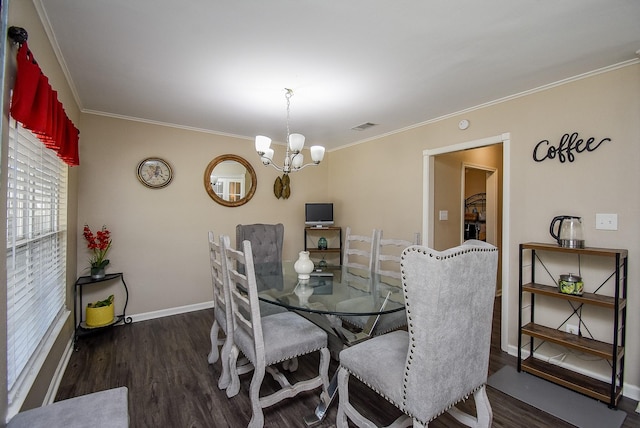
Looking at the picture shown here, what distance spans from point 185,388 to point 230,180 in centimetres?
267

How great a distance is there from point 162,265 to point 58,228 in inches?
55.0

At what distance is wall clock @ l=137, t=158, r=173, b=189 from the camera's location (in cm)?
355

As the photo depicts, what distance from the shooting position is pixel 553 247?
2283 millimetres

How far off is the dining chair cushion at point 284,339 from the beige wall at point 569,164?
200cm

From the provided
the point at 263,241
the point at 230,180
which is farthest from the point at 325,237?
the point at 230,180

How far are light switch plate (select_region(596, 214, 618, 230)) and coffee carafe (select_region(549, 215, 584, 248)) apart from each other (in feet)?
0.36

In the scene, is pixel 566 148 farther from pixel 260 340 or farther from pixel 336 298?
pixel 260 340

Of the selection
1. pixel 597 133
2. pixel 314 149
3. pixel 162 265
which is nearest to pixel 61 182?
pixel 162 265

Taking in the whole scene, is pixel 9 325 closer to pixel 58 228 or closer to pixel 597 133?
pixel 58 228

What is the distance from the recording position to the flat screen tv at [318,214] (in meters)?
4.64

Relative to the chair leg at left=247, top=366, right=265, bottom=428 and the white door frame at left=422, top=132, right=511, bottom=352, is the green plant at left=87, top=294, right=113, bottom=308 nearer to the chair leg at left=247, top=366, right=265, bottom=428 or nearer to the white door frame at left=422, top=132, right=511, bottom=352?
the chair leg at left=247, top=366, right=265, bottom=428

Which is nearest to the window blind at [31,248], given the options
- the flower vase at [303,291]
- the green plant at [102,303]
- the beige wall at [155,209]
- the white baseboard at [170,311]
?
the green plant at [102,303]

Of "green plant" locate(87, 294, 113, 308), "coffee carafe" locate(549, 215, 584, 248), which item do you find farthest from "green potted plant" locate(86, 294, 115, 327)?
"coffee carafe" locate(549, 215, 584, 248)

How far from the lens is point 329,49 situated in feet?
6.53
